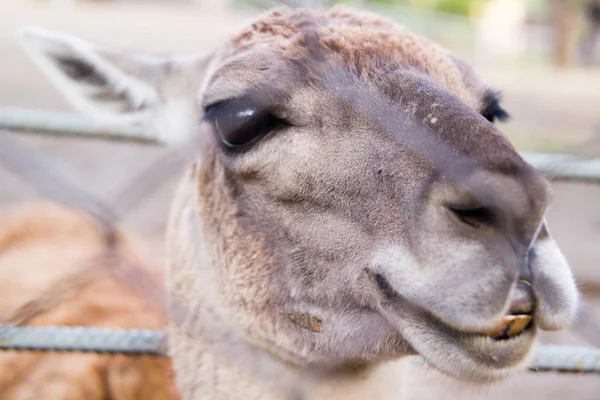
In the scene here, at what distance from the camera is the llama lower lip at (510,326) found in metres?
1.51

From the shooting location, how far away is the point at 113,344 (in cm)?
232

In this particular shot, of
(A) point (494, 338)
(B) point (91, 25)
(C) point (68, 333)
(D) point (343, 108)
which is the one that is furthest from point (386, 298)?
(B) point (91, 25)

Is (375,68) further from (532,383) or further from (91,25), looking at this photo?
(91,25)

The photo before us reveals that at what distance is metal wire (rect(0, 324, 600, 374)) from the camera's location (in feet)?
7.22

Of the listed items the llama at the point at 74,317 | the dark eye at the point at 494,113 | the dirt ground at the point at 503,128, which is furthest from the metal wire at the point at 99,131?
the llama at the point at 74,317

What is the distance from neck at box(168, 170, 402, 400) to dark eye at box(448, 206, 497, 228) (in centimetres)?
87

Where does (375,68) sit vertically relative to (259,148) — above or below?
above

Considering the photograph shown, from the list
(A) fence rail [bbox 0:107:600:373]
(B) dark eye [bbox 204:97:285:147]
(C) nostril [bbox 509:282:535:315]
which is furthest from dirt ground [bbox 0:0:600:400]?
(B) dark eye [bbox 204:97:285:147]

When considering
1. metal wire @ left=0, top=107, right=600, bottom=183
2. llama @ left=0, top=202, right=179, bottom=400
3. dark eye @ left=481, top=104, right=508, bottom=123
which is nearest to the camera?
dark eye @ left=481, top=104, right=508, bottom=123

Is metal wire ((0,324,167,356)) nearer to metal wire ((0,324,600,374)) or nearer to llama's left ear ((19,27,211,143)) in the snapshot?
metal wire ((0,324,600,374))

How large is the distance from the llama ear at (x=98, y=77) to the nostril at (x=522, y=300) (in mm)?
1855

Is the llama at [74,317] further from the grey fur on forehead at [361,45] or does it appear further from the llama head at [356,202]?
the grey fur on forehead at [361,45]

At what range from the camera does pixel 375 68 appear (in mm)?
1913

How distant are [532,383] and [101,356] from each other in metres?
3.61
